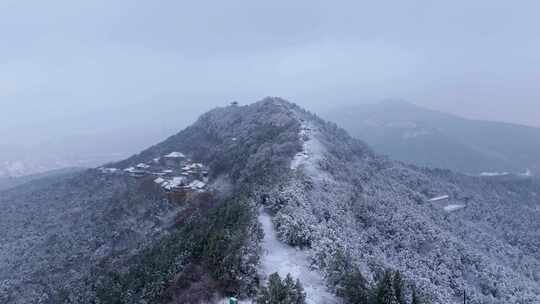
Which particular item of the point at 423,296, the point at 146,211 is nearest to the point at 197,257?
the point at 423,296

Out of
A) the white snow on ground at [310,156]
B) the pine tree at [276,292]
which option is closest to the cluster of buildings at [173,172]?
the white snow on ground at [310,156]

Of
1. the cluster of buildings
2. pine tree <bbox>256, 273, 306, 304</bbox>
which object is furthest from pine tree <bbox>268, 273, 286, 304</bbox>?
the cluster of buildings

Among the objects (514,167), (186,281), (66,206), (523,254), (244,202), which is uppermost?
(244,202)

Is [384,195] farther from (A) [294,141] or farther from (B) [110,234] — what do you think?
(B) [110,234]

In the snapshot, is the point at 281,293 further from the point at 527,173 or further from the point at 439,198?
the point at 527,173

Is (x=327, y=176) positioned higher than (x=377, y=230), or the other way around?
(x=327, y=176)

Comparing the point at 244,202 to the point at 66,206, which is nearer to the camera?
the point at 244,202
